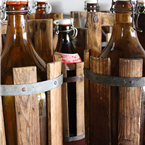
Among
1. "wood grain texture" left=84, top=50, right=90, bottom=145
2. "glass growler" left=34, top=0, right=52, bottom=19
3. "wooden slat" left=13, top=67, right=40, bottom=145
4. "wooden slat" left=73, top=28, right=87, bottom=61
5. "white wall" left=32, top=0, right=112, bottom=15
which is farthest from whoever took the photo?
"white wall" left=32, top=0, right=112, bottom=15

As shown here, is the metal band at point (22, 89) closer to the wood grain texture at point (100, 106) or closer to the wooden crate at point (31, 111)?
the wooden crate at point (31, 111)

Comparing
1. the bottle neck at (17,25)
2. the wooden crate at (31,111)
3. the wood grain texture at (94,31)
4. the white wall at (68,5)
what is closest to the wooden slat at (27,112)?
the wooden crate at (31,111)

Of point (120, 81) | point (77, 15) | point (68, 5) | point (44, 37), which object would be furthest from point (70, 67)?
point (68, 5)

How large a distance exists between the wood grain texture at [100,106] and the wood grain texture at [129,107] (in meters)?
0.04

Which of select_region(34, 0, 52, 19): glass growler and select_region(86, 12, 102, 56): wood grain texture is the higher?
select_region(34, 0, 52, 19): glass growler

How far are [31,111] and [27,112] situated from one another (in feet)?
0.04

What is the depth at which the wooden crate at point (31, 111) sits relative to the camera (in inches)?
24.9

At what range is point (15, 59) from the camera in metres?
0.73

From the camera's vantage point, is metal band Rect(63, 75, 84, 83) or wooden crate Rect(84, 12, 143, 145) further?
metal band Rect(63, 75, 84, 83)

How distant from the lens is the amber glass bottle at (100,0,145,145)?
71cm

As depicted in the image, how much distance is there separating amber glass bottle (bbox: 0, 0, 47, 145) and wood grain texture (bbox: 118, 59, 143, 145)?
0.23 meters

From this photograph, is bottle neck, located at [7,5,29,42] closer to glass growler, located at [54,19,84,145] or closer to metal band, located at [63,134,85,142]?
glass growler, located at [54,19,84,145]

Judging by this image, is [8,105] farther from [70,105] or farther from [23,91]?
[70,105]

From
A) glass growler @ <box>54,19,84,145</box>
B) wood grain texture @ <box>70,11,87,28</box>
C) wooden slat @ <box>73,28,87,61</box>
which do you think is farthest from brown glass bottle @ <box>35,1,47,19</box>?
glass growler @ <box>54,19,84,145</box>
